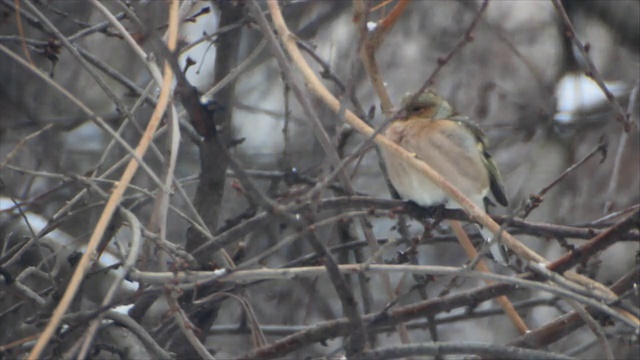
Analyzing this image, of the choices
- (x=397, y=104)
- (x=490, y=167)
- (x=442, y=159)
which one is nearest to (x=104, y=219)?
(x=442, y=159)

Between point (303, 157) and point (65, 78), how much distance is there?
6.47ft

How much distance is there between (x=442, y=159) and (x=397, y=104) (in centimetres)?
300

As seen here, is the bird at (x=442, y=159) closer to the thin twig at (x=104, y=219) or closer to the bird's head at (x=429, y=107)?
the bird's head at (x=429, y=107)

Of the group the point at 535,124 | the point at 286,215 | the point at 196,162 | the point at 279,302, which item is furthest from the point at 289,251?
the point at 286,215

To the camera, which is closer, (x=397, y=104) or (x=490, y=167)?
(x=490, y=167)

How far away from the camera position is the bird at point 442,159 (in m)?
4.54

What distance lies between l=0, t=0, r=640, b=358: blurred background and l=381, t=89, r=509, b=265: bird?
1.21 meters

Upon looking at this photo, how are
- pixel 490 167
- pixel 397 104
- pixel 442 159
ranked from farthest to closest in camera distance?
pixel 397 104 < pixel 490 167 < pixel 442 159

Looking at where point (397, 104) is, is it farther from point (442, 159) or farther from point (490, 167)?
point (442, 159)

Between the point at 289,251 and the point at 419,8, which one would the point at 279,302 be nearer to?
the point at 289,251

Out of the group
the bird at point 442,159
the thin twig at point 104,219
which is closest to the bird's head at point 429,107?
the bird at point 442,159

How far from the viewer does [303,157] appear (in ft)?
22.4

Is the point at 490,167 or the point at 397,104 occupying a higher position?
the point at 397,104

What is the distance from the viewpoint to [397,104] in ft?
25.2
